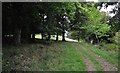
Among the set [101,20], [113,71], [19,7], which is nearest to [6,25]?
[19,7]

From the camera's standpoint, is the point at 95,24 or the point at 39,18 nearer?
the point at 39,18

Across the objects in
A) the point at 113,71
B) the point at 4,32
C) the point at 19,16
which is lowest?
the point at 113,71

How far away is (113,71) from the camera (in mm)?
11461

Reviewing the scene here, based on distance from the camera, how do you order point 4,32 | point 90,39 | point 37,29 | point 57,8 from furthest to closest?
point 90,39
point 37,29
point 4,32
point 57,8

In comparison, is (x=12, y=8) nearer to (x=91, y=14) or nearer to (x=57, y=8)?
(x=57, y=8)

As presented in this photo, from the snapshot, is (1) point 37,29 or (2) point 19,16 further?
(1) point 37,29

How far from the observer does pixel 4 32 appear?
60.0 feet

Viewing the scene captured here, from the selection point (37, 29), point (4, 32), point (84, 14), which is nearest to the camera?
point (4, 32)

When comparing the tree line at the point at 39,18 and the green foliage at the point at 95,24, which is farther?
the green foliage at the point at 95,24

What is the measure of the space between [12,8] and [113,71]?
866 centimetres

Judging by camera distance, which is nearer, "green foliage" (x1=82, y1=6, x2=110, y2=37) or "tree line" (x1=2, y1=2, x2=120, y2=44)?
"tree line" (x1=2, y1=2, x2=120, y2=44)

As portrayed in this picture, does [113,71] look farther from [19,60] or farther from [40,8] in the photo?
[40,8]

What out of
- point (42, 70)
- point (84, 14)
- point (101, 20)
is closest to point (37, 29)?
point (42, 70)

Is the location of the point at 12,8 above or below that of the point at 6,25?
above
